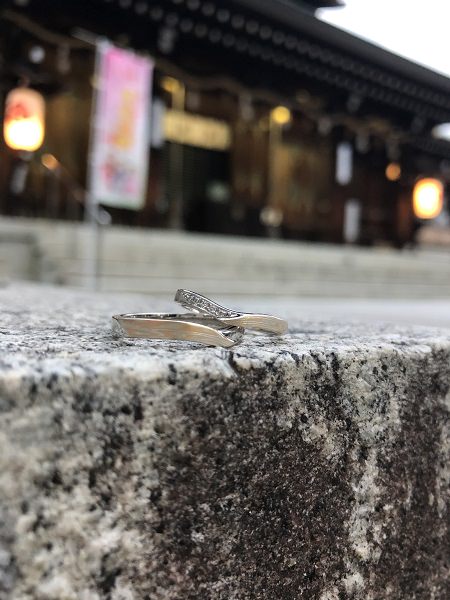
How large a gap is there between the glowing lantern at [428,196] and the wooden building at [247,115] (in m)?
0.55

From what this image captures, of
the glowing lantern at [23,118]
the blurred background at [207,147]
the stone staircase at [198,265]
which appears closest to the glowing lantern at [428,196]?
the blurred background at [207,147]

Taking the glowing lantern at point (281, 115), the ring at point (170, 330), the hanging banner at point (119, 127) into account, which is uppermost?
the glowing lantern at point (281, 115)

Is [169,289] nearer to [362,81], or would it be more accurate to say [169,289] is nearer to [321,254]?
[321,254]

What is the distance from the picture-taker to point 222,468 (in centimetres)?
63

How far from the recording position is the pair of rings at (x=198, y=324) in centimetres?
75

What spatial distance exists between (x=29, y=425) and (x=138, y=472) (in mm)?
130

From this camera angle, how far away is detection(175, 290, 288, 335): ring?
888mm

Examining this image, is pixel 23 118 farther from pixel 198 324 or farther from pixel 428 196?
pixel 428 196

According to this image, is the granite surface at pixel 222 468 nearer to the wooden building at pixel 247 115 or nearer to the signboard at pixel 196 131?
the wooden building at pixel 247 115

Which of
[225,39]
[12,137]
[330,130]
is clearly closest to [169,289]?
[12,137]

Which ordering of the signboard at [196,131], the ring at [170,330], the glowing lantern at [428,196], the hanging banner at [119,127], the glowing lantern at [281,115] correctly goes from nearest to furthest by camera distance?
1. the ring at [170,330]
2. the hanging banner at [119,127]
3. the signboard at [196,131]
4. the glowing lantern at [281,115]
5. the glowing lantern at [428,196]

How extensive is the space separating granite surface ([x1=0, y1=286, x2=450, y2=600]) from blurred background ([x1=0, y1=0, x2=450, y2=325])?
4.03 m

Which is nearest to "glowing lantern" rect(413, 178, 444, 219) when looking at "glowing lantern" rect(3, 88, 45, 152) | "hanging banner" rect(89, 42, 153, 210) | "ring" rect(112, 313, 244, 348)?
"hanging banner" rect(89, 42, 153, 210)

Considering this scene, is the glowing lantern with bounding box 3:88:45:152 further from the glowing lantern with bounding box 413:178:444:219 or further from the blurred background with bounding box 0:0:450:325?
the glowing lantern with bounding box 413:178:444:219
